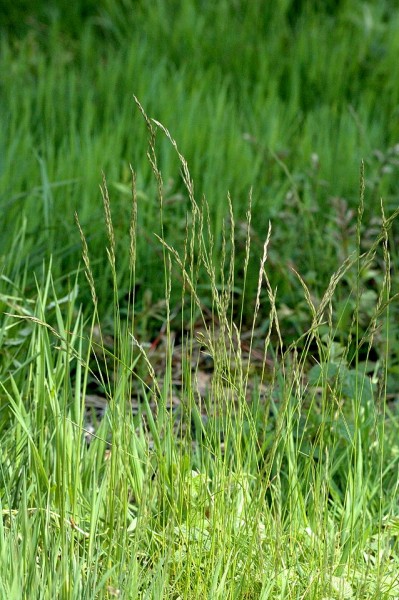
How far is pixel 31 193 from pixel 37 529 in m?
1.61

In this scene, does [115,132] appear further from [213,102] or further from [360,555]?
[360,555]

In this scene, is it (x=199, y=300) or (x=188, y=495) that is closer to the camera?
(x=188, y=495)

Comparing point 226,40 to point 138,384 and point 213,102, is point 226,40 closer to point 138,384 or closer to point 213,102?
point 213,102

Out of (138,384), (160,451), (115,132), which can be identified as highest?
(160,451)

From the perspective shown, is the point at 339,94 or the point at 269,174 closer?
the point at 269,174

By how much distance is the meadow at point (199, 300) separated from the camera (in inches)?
61.0

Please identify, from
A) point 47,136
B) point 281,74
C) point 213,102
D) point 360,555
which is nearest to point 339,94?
point 281,74

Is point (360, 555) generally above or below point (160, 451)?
below

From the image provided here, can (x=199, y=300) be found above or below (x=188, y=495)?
above

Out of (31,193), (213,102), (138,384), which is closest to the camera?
(138,384)

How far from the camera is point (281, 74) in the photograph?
14.7 feet

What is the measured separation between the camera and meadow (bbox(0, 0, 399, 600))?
1550 mm

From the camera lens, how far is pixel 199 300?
6.41 ft

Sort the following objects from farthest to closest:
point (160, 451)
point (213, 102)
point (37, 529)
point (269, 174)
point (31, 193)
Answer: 1. point (213, 102)
2. point (269, 174)
3. point (31, 193)
4. point (160, 451)
5. point (37, 529)
